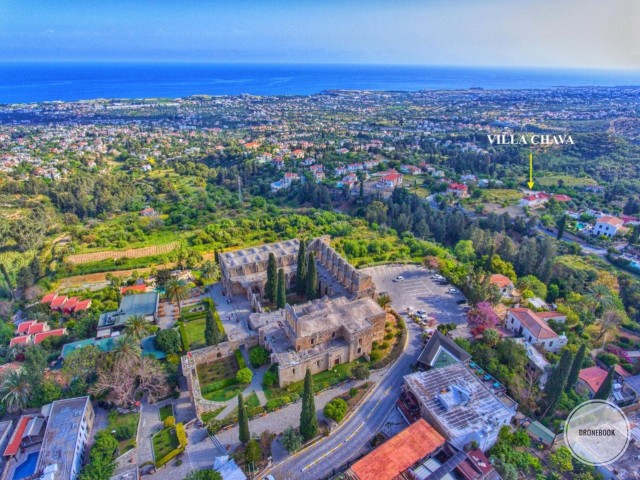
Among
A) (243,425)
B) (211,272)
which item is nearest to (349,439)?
(243,425)

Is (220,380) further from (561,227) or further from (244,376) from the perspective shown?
(561,227)

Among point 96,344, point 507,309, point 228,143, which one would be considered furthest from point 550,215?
point 228,143

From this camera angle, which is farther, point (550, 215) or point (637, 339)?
point (550, 215)

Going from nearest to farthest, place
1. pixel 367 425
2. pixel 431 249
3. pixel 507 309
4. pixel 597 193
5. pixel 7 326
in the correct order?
1. pixel 367 425
2. pixel 7 326
3. pixel 507 309
4. pixel 431 249
5. pixel 597 193

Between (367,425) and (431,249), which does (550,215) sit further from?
(367,425)

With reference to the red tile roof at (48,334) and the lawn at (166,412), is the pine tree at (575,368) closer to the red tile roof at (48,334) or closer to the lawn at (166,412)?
the lawn at (166,412)

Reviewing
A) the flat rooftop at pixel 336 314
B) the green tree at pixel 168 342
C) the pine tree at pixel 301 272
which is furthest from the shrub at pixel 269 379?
the pine tree at pixel 301 272

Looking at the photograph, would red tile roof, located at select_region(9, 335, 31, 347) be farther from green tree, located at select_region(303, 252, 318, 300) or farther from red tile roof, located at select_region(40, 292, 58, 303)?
green tree, located at select_region(303, 252, 318, 300)
